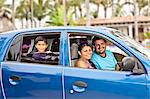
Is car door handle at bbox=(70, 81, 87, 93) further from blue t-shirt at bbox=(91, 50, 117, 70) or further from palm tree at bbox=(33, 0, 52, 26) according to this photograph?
palm tree at bbox=(33, 0, 52, 26)

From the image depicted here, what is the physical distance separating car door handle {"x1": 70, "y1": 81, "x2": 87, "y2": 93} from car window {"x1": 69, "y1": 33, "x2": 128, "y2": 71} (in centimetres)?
27

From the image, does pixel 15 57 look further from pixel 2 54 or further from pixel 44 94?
pixel 44 94

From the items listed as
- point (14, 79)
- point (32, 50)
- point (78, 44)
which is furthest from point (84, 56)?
point (14, 79)

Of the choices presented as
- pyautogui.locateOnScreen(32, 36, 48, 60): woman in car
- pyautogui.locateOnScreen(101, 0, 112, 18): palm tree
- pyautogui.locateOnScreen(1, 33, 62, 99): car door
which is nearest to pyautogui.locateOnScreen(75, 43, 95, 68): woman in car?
pyautogui.locateOnScreen(1, 33, 62, 99): car door

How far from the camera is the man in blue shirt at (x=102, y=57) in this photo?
4586mm

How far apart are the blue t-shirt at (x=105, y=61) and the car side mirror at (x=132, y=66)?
0.25 meters

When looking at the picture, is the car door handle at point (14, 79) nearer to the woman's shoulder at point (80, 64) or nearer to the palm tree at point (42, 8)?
the woman's shoulder at point (80, 64)

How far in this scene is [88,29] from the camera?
468 centimetres

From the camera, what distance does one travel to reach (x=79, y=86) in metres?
4.43

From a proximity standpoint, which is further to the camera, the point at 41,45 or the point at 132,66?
the point at 41,45

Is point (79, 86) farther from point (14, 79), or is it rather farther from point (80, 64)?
point (14, 79)

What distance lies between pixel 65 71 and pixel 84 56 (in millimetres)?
392

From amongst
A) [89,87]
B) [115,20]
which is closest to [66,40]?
[89,87]

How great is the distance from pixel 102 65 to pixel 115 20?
46.0 metres
